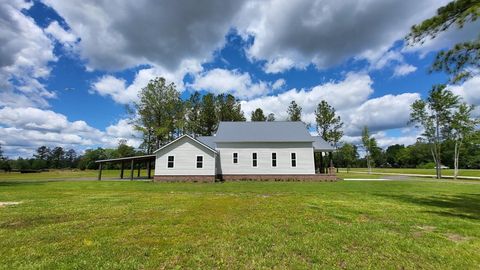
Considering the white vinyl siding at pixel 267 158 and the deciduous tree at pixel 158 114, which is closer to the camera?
the white vinyl siding at pixel 267 158

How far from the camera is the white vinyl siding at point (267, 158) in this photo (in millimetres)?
27922

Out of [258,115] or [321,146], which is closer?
[321,146]

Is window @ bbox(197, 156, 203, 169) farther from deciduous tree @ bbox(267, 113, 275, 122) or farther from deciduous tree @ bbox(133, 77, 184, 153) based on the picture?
deciduous tree @ bbox(267, 113, 275, 122)

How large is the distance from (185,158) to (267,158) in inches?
344

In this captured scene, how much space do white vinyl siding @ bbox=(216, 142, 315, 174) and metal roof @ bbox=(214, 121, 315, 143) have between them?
569mm

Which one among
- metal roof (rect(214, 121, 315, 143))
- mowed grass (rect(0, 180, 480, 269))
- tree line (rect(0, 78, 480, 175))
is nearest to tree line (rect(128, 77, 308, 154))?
tree line (rect(0, 78, 480, 175))

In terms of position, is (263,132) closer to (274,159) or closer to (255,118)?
(274,159)

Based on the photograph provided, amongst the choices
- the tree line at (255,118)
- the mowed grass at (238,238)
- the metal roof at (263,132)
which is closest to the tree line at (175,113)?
the tree line at (255,118)

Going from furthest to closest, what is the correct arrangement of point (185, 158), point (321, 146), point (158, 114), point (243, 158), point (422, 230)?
point (158, 114) < point (321, 146) < point (243, 158) < point (185, 158) < point (422, 230)

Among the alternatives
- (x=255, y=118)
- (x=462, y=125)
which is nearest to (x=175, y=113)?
(x=255, y=118)

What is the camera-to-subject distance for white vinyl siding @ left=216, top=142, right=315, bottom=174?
27.9 metres

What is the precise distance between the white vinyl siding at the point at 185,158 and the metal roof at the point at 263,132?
2.78 m

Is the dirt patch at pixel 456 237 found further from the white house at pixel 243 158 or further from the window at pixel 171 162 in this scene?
the window at pixel 171 162

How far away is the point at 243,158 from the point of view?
2836 cm
